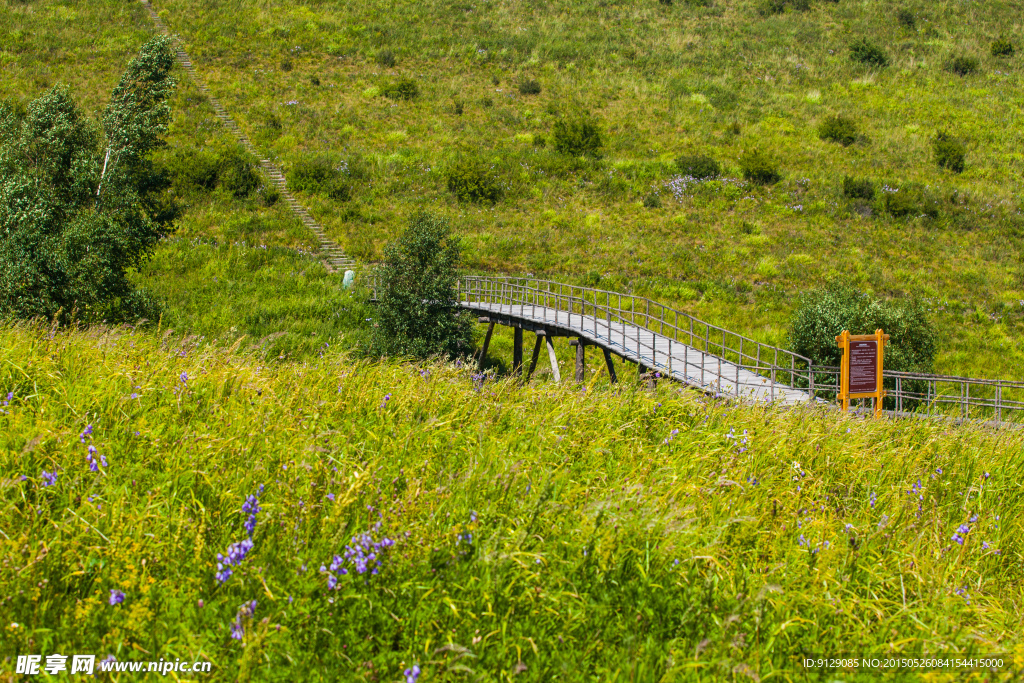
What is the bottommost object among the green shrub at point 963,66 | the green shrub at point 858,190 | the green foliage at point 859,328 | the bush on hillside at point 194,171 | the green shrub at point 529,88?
the green foliage at point 859,328

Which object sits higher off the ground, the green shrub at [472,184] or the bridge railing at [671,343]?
the green shrub at [472,184]

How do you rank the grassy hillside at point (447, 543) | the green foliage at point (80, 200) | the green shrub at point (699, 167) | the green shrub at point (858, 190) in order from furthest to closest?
the green shrub at point (699, 167), the green shrub at point (858, 190), the green foliage at point (80, 200), the grassy hillside at point (447, 543)

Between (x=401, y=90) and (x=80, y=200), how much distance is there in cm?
3339

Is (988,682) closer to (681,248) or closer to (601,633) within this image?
(601,633)

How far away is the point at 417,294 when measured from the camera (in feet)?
67.8

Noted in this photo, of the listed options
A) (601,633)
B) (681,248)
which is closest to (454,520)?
(601,633)

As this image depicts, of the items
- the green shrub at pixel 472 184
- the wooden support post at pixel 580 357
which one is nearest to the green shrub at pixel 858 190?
the green shrub at pixel 472 184

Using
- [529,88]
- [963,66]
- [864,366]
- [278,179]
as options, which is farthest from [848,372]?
[963,66]

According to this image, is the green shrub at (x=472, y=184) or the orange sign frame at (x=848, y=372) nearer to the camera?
the orange sign frame at (x=848, y=372)

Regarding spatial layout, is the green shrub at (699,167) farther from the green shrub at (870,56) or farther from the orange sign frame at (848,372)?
the orange sign frame at (848,372)

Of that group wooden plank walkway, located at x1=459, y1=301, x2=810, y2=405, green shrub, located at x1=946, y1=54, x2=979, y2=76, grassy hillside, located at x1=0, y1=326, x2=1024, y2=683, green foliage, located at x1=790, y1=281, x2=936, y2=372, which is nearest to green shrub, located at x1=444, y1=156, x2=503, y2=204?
wooden plank walkway, located at x1=459, y1=301, x2=810, y2=405

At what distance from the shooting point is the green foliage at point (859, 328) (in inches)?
798

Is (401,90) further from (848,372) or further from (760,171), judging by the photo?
(848,372)

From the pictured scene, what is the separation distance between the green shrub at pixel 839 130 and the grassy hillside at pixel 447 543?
4562 cm
